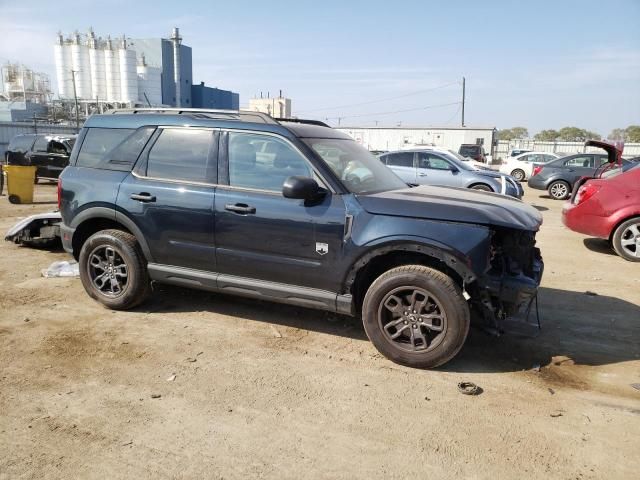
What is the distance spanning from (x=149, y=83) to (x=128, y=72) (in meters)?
2.81

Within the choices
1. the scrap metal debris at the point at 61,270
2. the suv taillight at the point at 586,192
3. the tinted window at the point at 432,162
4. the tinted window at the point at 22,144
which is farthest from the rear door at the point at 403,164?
the tinted window at the point at 22,144

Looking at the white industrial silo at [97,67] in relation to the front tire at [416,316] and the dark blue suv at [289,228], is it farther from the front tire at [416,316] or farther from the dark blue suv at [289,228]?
the front tire at [416,316]

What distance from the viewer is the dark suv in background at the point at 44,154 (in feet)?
53.1

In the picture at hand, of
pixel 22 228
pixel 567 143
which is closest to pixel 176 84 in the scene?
pixel 567 143

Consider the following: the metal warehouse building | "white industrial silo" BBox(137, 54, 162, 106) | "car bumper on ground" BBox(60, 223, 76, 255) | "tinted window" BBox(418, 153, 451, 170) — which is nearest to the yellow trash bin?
"car bumper on ground" BBox(60, 223, 76, 255)

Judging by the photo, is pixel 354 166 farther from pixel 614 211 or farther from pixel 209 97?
pixel 209 97

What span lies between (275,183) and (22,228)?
5077 millimetres

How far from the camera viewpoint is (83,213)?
16.1 ft

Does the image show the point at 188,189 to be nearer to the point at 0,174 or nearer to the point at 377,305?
the point at 377,305

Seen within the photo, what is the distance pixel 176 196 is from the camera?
4445mm

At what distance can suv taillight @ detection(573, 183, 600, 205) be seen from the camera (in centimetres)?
783

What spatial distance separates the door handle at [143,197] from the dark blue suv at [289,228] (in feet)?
0.04

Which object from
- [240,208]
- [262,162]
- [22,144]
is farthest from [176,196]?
[22,144]

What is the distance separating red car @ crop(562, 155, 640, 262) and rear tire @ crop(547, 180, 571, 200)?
9322 mm
